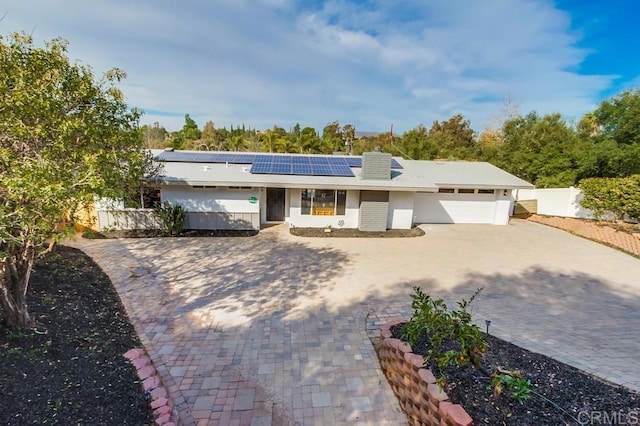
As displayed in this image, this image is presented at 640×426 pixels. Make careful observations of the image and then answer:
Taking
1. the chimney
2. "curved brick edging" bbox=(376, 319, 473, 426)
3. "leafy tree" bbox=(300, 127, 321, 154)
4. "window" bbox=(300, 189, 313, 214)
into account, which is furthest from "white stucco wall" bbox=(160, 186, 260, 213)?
"leafy tree" bbox=(300, 127, 321, 154)

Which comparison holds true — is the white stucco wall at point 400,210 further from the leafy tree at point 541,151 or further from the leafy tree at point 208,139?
the leafy tree at point 208,139

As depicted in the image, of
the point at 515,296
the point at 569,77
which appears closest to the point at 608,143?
the point at 569,77

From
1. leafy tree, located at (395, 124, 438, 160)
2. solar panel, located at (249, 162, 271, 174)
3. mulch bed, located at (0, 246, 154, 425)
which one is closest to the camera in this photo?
mulch bed, located at (0, 246, 154, 425)

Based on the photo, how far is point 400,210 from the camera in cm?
1388

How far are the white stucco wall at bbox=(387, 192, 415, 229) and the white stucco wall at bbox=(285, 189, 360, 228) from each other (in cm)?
164

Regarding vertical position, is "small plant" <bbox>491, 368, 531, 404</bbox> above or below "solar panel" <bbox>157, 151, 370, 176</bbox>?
below

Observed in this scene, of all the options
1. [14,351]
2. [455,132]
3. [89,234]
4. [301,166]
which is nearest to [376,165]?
[301,166]

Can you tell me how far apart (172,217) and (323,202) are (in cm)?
633

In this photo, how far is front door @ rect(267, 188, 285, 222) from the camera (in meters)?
14.1

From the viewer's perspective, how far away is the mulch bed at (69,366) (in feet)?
10.4

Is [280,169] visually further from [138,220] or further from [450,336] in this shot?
[450,336]

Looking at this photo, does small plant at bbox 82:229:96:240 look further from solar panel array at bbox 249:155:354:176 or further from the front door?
the front door

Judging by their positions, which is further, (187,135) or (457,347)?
(187,135)

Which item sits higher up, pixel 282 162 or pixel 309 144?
pixel 309 144
